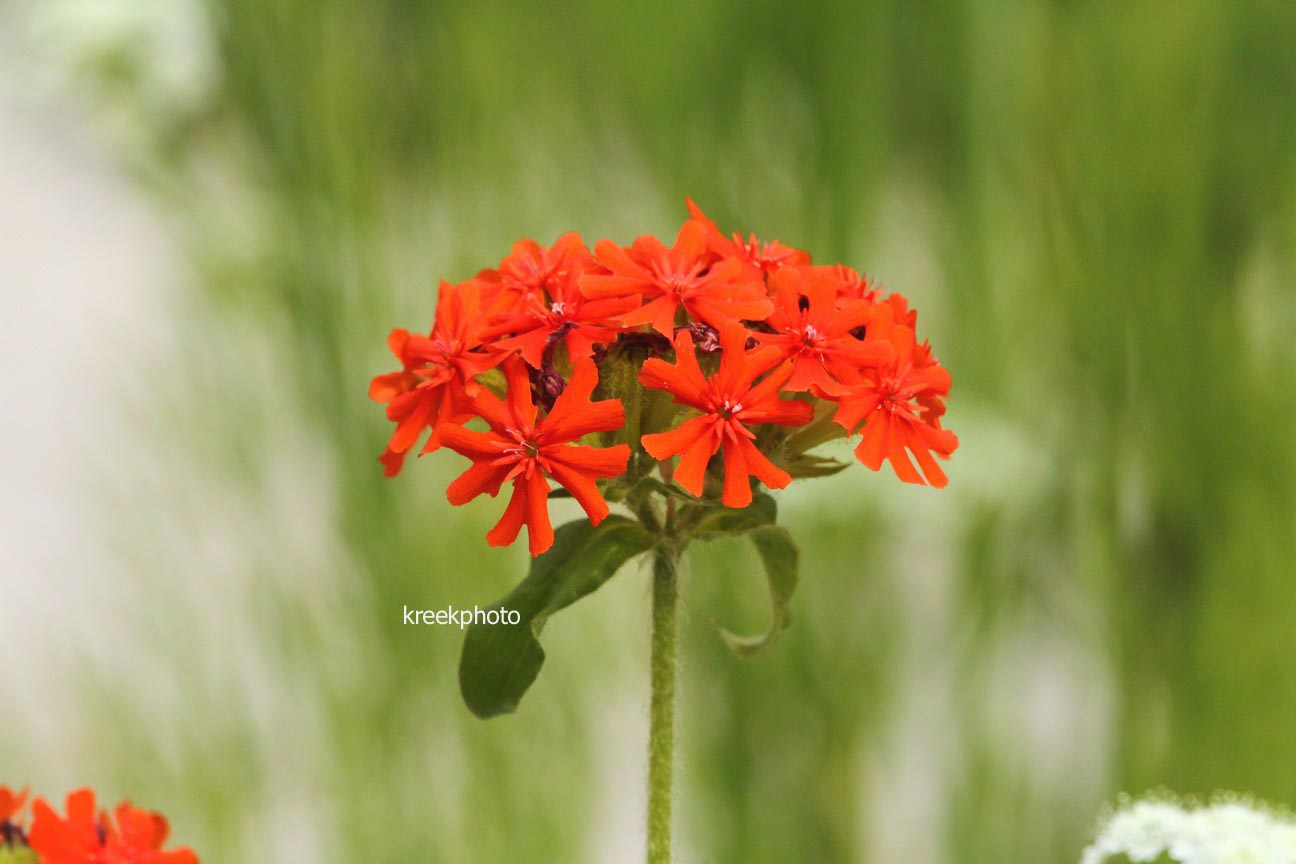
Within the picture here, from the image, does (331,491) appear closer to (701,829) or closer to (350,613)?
(350,613)

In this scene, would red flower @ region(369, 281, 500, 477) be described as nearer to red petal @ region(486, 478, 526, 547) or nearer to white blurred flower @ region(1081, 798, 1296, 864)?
red petal @ region(486, 478, 526, 547)

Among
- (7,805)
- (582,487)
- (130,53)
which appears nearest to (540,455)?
(582,487)

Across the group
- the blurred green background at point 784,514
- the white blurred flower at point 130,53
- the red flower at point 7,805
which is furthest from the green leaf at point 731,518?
the white blurred flower at point 130,53

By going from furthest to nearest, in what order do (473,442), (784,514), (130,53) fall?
(130,53) → (784,514) → (473,442)

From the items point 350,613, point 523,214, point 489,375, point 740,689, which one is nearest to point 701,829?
point 740,689

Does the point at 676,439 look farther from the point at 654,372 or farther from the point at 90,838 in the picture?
the point at 90,838

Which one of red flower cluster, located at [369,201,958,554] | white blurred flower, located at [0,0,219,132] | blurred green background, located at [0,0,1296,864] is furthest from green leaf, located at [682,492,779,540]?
white blurred flower, located at [0,0,219,132]

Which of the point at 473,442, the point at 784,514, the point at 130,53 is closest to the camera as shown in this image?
the point at 473,442
